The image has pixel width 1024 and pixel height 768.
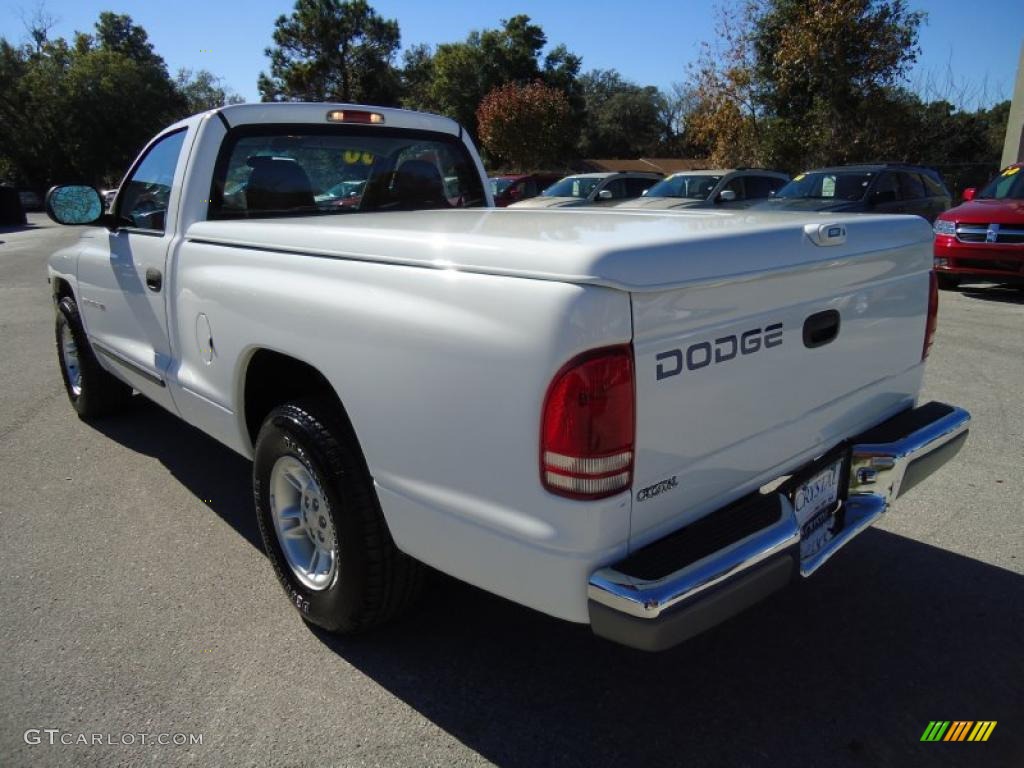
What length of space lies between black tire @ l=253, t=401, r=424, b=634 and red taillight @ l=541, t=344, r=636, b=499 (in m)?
0.85

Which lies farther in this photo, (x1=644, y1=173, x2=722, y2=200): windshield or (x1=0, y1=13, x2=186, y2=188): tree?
(x1=0, y1=13, x2=186, y2=188): tree

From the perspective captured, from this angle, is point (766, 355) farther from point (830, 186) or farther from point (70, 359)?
point (830, 186)

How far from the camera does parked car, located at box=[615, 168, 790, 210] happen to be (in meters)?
13.5

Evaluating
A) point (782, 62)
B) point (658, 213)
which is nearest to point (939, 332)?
point (658, 213)

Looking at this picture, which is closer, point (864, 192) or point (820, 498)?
point (820, 498)

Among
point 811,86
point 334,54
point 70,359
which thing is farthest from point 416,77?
point 70,359

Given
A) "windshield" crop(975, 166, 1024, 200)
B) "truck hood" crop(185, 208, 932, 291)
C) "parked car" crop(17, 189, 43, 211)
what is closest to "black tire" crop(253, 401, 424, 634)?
"truck hood" crop(185, 208, 932, 291)

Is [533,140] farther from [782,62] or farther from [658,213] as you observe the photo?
[658,213]

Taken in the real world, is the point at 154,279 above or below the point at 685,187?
above

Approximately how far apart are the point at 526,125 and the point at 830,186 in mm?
25330

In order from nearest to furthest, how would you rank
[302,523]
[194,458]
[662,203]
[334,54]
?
[302,523] → [194,458] → [662,203] → [334,54]

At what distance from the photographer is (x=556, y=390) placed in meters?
1.74

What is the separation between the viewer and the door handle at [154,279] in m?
3.39

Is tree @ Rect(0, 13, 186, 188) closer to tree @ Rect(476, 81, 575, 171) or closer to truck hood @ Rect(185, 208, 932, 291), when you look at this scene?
tree @ Rect(476, 81, 575, 171)
